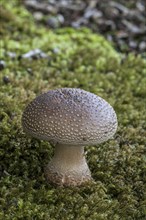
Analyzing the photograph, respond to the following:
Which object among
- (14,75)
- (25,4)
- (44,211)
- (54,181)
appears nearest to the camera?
(44,211)

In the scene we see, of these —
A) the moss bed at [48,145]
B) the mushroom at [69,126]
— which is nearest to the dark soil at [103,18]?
the moss bed at [48,145]

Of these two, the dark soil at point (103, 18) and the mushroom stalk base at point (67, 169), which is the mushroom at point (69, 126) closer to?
the mushroom stalk base at point (67, 169)

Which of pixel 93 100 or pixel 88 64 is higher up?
pixel 93 100

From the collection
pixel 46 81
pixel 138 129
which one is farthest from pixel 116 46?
pixel 138 129

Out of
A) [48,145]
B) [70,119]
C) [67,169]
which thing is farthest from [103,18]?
[70,119]

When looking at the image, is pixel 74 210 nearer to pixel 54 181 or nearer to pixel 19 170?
pixel 54 181

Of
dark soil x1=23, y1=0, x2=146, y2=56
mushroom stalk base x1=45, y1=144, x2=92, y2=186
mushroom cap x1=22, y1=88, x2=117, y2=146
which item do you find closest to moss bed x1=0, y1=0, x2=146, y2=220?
mushroom stalk base x1=45, y1=144, x2=92, y2=186

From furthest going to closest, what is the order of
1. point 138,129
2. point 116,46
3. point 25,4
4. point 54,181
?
point 25,4
point 116,46
point 138,129
point 54,181
